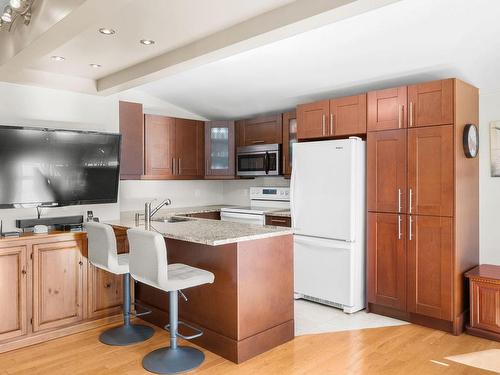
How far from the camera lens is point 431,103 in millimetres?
3471

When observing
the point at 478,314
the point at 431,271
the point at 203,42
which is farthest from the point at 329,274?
the point at 203,42

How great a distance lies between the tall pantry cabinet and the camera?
3.38 meters

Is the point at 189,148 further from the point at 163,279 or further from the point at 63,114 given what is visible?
the point at 163,279

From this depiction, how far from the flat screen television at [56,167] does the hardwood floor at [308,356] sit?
1.30 meters

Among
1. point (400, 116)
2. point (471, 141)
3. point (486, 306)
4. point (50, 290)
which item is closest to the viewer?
point (486, 306)

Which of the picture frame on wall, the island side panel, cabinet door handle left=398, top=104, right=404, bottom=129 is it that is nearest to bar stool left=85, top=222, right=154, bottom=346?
the island side panel

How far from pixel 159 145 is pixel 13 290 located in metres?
2.46

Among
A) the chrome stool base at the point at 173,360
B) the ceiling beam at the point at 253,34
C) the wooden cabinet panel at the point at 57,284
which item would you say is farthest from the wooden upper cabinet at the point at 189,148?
the chrome stool base at the point at 173,360

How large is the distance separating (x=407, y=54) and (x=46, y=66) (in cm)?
318

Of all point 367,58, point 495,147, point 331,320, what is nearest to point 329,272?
point 331,320

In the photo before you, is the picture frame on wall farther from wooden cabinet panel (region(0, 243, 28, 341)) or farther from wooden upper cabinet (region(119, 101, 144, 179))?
wooden cabinet panel (region(0, 243, 28, 341))

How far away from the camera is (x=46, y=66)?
359 cm

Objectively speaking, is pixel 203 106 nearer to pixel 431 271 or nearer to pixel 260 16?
pixel 260 16

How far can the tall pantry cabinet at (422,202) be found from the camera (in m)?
3.38
